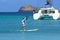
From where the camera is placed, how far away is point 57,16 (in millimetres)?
47812

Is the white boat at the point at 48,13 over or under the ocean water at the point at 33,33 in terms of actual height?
over

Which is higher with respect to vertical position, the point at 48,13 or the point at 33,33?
the point at 48,13

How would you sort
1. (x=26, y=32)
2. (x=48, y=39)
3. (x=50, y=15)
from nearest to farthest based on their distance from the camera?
(x=48, y=39), (x=26, y=32), (x=50, y=15)

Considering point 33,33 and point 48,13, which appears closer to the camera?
point 33,33

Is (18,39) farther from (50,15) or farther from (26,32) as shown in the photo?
(50,15)

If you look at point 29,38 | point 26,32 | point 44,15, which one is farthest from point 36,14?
point 29,38

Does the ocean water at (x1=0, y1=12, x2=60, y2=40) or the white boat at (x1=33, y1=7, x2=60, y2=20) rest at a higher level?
the white boat at (x1=33, y1=7, x2=60, y2=20)

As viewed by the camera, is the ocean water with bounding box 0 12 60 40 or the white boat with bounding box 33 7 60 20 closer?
the ocean water with bounding box 0 12 60 40

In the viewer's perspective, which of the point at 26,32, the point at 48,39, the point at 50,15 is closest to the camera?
the point at 48,39

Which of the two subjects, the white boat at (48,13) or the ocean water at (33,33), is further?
the white boat at (48,13)

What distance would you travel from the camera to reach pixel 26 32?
78.6ft

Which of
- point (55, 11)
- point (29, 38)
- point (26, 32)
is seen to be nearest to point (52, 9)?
point (55, 11)

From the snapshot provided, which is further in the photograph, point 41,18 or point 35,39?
point 41,18

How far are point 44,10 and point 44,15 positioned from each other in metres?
0.81
